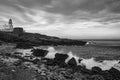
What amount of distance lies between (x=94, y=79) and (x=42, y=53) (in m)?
14.7

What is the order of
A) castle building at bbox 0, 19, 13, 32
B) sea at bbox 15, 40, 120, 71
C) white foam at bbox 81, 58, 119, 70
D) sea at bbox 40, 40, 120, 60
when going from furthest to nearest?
castle building at bbox 0, 19, 13, 32, sea at bbox 40, 40, 120, 60, sea at bbox 15, 40, 120, 71, white foam at bbox 81, 58, 119, 70

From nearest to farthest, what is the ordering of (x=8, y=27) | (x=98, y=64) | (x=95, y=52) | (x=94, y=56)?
(x=98, y=64)
(x=94, y=56)
(x=95, y=52)
(x=8, y=27)

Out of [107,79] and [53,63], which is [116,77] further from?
[53,63]

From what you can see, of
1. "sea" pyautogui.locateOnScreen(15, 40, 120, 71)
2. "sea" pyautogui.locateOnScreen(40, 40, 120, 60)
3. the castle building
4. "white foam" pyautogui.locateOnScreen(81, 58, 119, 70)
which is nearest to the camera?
"white foam" pyautogui.locateOnScreen(81, 58, 119, 70)

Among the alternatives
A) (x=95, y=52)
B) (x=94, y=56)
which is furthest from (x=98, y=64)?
(x=95, y=52)

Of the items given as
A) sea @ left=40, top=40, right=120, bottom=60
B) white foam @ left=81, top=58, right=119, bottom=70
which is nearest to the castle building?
sea @ left=40, top=40, right=120, bottom=60

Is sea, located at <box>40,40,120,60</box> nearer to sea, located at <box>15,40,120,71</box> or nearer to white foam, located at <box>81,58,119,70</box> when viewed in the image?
sea, located at <box>15,40,120,71</box>

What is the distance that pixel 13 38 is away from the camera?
5609 cm

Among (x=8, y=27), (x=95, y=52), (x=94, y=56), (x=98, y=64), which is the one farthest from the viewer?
(x=8, y=27)

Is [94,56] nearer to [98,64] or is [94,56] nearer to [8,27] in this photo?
[98,64]

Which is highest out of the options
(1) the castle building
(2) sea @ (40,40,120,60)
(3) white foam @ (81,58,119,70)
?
(1) the castle building

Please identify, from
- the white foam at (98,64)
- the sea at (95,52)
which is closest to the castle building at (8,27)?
the sea at (95,52)

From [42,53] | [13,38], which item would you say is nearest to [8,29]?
[13,38]

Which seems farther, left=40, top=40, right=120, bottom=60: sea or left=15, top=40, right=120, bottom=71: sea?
left=40, top=40, right=120, bottom=60: sea
